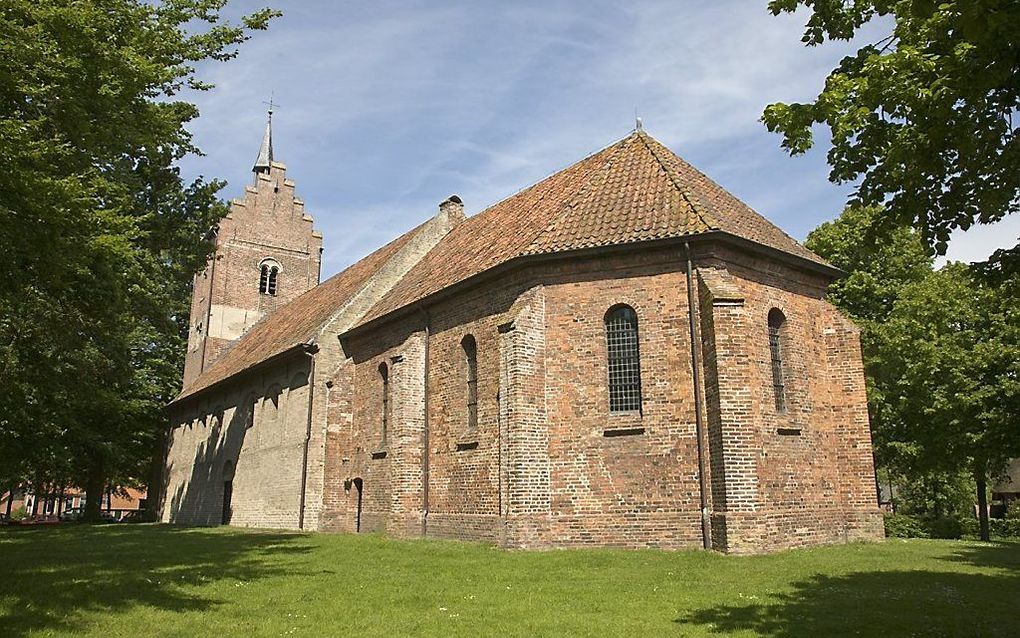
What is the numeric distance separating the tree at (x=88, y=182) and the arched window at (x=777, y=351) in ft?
39.9

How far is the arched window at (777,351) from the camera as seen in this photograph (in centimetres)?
1647

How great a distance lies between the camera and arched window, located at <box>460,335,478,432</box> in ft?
60.1

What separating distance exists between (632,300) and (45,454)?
23888mm

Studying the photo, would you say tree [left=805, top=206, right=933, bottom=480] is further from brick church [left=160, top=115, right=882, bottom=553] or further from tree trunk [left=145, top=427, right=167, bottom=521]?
tree trunk [left=145, top=427, right=167, bottom=521]

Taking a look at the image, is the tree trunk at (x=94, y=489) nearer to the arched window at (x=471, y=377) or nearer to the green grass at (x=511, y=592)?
the green grass at (x=511, y=592)

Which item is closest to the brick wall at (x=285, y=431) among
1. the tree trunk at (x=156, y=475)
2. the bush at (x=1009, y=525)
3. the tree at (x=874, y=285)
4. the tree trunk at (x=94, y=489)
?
the tree trunk at (x=156, y=475)

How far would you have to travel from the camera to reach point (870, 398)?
26.8 meters

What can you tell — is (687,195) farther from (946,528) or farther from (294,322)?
(946,528)

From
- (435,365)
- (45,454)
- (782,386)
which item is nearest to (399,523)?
(435,365)

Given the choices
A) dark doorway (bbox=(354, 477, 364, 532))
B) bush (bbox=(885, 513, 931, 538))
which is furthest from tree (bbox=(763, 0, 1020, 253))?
bush (bbox=(885, 513, 931, 538))

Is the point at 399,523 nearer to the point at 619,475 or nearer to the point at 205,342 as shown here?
the point at 619,475

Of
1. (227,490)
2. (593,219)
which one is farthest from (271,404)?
(593,219)

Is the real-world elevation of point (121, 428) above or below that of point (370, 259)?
below

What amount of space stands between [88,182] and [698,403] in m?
11.7
